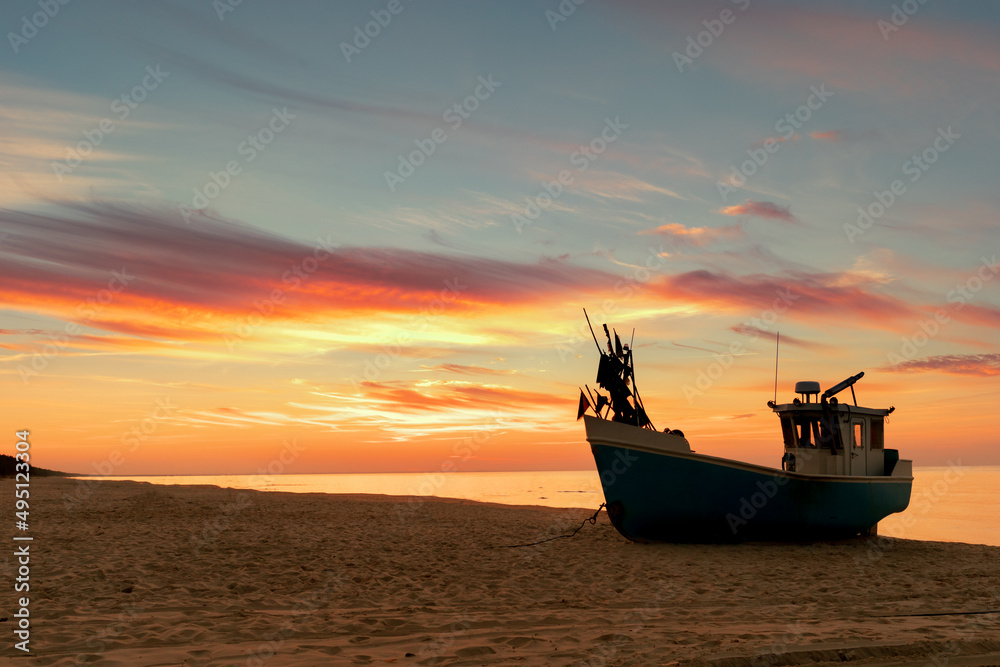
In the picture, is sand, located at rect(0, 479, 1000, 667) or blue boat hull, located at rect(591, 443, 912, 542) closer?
sand, located at rect(0, 479, 1000, 667)

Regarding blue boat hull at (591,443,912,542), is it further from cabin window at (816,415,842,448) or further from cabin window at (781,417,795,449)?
cabin window at (781,417,795,449)

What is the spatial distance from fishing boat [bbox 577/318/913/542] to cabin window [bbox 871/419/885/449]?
796 millimetres

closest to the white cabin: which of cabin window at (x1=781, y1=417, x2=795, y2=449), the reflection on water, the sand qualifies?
cabin window at (x1=781, y1=417, x2=795, y2=449)

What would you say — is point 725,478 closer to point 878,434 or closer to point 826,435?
point 826,435

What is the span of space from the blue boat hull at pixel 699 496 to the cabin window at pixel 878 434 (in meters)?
3.20

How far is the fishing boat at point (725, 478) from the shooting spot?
16234mm

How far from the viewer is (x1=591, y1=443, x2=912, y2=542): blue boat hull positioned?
1619cm

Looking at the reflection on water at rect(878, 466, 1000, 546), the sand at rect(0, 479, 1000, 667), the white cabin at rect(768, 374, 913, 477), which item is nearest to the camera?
the sand at rect(0, 479, 1000, 667)

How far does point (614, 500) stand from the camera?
54.9 ft

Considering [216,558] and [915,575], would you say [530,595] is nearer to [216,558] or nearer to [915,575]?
[216,558]

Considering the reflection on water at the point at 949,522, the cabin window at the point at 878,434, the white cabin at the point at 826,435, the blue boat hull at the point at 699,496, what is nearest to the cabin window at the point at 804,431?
the white cabin at the point at 826,435

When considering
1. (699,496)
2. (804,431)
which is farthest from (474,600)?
(804,431)

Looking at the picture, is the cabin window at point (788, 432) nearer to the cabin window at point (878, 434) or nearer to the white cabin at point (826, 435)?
the white cabin at point (826, 435)

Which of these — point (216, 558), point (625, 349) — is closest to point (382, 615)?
point (216, 558)
